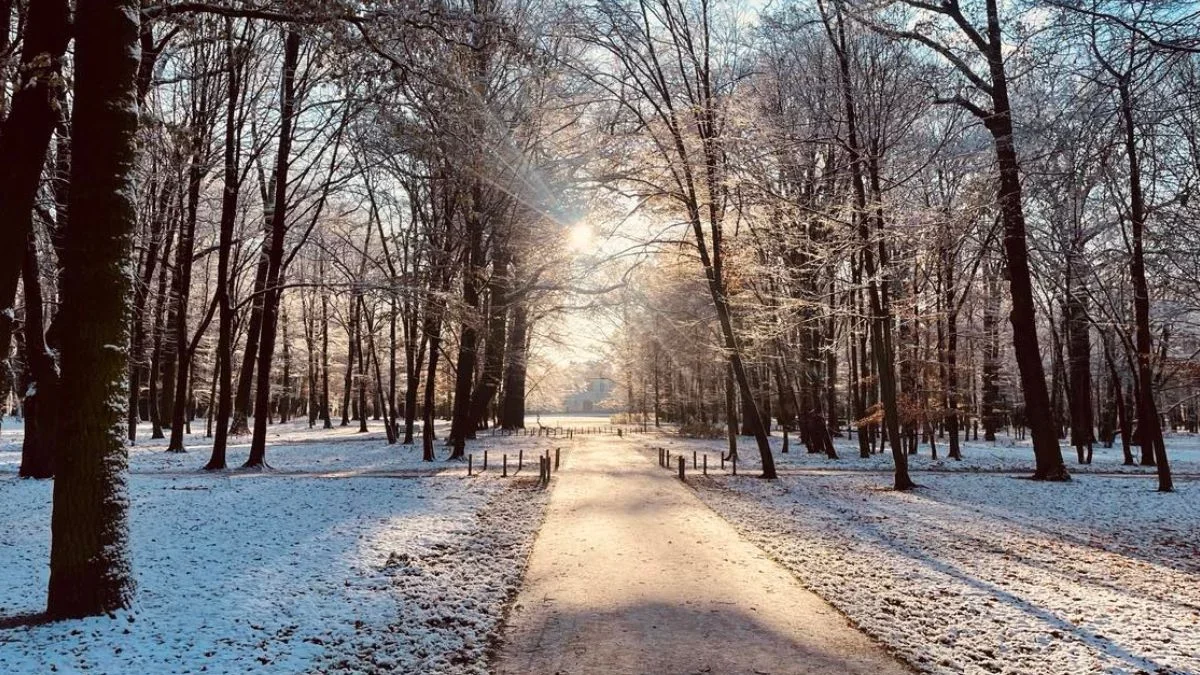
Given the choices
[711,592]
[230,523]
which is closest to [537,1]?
[230,523]

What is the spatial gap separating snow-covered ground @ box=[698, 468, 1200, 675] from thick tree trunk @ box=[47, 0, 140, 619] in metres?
6.25

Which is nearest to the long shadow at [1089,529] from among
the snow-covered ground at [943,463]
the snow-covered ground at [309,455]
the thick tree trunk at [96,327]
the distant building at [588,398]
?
the snow-covered ground at [943,463]

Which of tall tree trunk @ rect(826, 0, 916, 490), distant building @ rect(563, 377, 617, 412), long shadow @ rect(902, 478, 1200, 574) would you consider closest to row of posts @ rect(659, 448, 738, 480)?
tall tree trunk @ rect(826, 0, 916, 490)

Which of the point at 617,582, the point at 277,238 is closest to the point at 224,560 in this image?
the point at 617,582

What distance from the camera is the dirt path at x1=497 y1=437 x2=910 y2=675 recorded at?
4.95m

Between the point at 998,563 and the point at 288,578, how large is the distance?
26.3 ft

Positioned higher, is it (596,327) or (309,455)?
(596,327)

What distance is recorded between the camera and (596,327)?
26781 mm

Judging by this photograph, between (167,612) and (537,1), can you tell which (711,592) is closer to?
(167,612)

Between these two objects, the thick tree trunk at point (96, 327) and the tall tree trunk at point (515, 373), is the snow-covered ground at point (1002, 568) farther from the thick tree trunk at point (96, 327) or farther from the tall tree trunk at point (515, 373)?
the tall tree trunk at point (515, 373)

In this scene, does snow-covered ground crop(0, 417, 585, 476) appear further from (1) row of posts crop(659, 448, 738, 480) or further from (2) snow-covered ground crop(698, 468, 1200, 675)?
(2) snow-covered ground crop(698, 468, 1200, 675)

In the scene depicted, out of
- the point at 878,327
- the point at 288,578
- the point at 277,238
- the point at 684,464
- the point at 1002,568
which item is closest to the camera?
the point at 288,578

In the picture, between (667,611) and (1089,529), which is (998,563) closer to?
(1089,529)

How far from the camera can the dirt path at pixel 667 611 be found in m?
4.95
